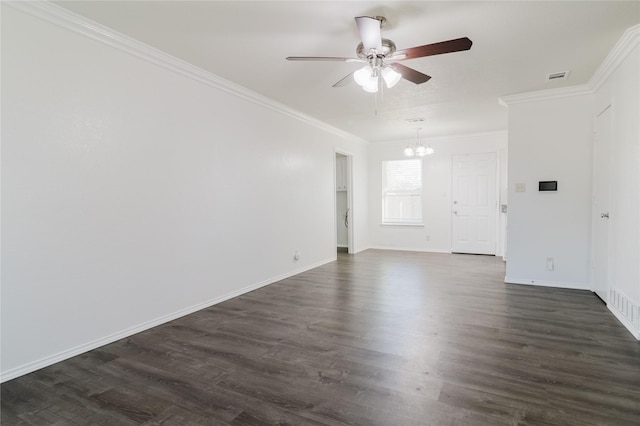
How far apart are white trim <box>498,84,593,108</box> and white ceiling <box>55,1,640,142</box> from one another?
0.50 feet

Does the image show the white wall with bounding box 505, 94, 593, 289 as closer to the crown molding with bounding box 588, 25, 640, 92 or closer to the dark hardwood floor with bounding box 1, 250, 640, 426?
the crown molding with bounding box 588, 25, 640, 92

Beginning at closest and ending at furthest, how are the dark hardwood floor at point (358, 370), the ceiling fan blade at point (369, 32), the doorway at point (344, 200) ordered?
the dark hardwood floor at point (358, 370) < the ceiling fan blade at point (369, 32) < the doorway at point (344, 200)

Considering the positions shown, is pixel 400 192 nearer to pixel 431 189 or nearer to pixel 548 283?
pixel 431 189

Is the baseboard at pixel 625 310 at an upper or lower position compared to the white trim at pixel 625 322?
upper

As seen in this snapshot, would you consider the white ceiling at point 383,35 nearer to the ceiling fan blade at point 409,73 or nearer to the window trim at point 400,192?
the ceiling fan blade at point 409,73

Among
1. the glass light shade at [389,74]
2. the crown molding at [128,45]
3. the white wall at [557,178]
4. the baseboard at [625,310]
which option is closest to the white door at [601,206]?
the white wall at [557,178]

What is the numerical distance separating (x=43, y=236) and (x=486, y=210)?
7080 mm

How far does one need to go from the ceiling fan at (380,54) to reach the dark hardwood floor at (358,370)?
2.11 meters

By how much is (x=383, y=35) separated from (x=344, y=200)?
16.8 feet

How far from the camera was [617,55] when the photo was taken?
3.06m

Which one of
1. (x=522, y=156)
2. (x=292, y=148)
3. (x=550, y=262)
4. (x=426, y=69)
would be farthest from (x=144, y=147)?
(x=550, y=262)

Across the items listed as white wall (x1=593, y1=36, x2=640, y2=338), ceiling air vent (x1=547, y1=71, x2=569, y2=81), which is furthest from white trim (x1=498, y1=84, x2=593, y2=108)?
white wall (x1=593, y1=36, x2=640, y2=338)

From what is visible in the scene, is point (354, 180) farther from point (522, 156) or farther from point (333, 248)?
point (522, 156)

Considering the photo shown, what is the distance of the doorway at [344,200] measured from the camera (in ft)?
23.3
